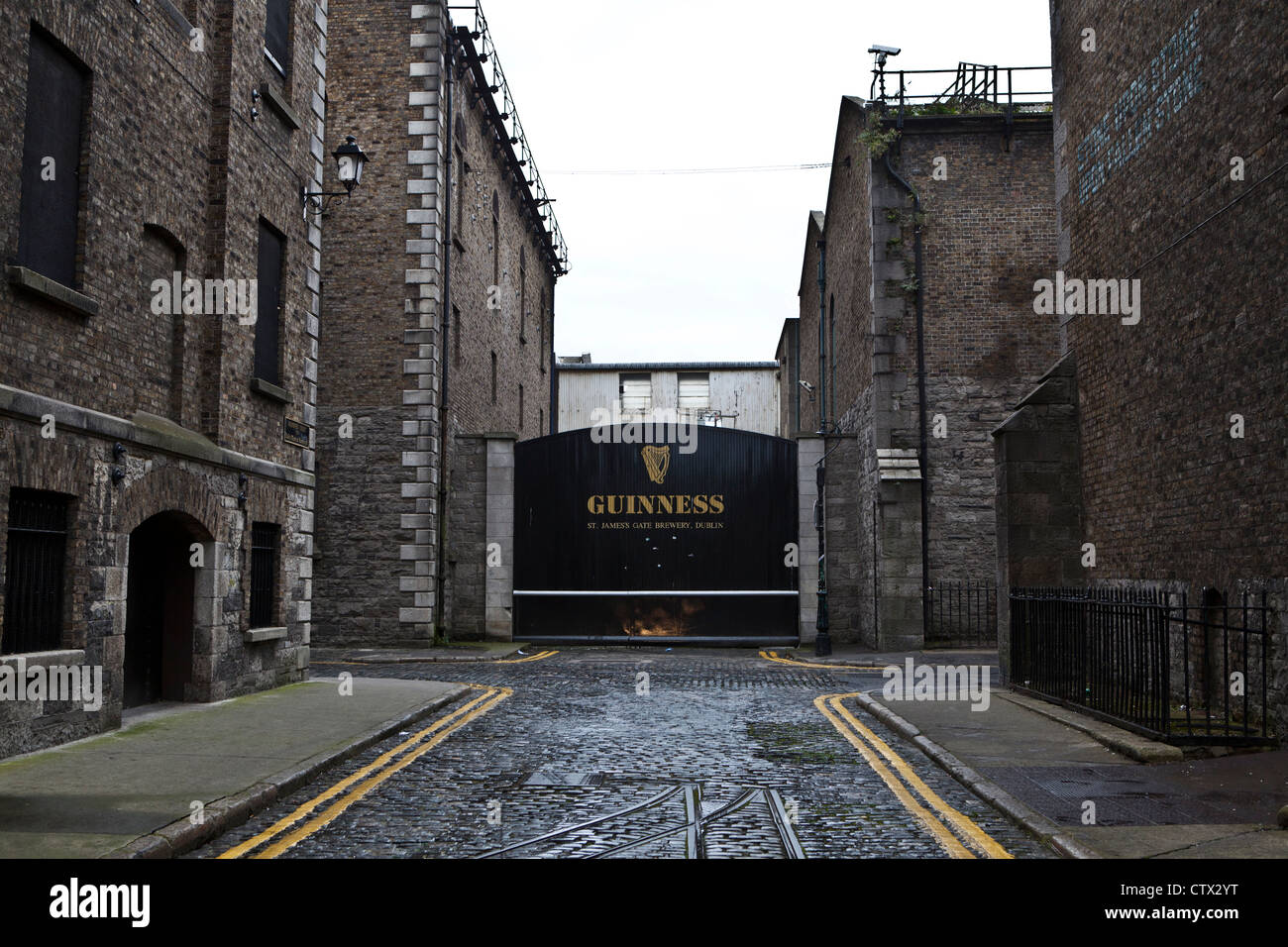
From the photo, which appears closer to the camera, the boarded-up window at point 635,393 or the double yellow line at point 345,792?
the double yellow line at point 345,792

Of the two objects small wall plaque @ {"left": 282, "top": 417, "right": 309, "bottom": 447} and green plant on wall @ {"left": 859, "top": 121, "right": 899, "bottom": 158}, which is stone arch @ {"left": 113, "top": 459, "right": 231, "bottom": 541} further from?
green plant on wall @ {"left": 859, "top": 121, "right": 899, "bottom": 158}

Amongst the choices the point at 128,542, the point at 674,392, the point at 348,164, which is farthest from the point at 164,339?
the point at 674,392

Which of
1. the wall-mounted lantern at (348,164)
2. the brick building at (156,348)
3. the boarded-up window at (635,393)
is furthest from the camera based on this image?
the boarded-up window at (635,393)

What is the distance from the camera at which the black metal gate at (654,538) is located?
22.9 meters

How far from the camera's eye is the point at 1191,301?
10.5 m

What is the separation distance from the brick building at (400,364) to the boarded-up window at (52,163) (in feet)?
38.9

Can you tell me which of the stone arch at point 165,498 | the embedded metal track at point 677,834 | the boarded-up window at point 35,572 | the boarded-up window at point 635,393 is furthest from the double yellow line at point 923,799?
the boarded-up window at point 635,393

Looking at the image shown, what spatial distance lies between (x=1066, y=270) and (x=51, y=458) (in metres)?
11.7

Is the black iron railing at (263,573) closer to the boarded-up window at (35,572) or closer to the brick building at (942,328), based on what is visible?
the boarded-up window at (35,572)

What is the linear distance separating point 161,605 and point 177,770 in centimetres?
443

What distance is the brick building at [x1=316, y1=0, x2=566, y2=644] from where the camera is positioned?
21250 millimetres

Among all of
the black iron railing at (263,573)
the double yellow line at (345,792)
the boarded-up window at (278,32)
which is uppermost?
the boarded-up window at (278,32)
